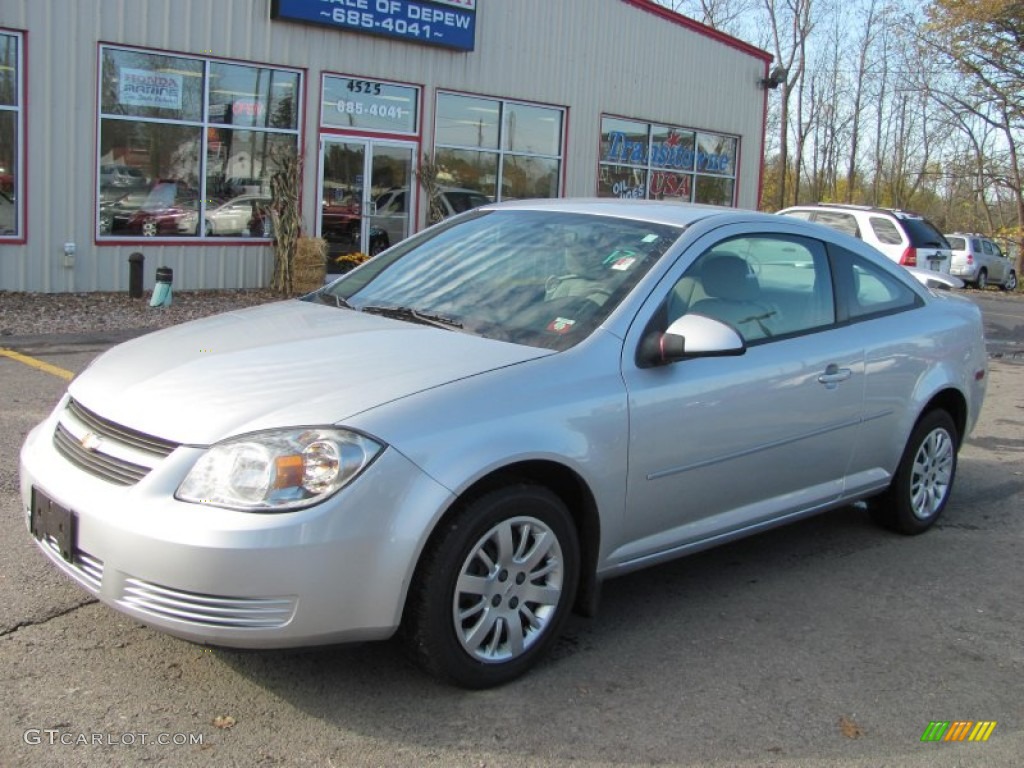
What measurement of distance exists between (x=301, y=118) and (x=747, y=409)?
481 inches

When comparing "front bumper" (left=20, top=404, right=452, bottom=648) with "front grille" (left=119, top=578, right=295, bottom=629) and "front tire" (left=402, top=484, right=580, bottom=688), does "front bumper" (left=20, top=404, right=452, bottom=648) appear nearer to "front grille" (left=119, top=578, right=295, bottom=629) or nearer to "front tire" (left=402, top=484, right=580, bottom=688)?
"front grille" (left=119, top=578, right=295, bottom=629)

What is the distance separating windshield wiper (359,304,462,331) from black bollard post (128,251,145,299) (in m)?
9.43

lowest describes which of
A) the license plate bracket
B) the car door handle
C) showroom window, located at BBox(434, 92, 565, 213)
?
the license plate bracket

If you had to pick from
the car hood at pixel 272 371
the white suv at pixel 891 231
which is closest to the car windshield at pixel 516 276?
the car hood at pixel 272 371

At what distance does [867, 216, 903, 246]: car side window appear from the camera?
1717cm

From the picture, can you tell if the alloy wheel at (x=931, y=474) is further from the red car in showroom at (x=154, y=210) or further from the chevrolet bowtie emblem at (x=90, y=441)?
the red car in showroom at (x=154, y=210)

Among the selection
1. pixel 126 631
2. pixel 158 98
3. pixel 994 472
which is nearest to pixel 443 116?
pixel 158 98

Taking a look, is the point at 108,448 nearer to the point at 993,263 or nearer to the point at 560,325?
the point at 560,325

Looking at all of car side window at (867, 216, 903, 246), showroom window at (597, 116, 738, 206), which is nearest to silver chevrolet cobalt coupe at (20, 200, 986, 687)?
car side window at (867, 216, 903, 246)

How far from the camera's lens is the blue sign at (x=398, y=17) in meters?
14.5

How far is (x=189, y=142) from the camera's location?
14.0 meters

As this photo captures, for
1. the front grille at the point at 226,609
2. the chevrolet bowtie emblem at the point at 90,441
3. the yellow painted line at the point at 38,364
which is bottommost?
the yellow painted line at the point at 38,364

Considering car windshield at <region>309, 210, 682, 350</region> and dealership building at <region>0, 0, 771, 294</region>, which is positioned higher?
dealership building at <region>0, 0, 771, 294</region>

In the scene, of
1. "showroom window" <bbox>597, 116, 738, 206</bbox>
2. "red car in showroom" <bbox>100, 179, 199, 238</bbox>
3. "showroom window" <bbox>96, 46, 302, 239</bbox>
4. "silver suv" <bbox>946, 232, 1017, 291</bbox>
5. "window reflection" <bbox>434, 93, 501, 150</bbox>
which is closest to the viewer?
"showroom window" <bbox>96, 46, 302, 239</bbox>
